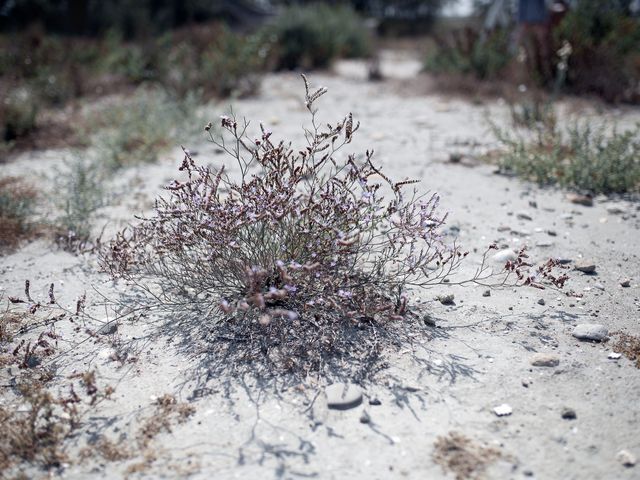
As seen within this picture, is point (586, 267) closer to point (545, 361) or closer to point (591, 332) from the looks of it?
point (591, 332)

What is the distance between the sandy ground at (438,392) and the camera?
2221mm

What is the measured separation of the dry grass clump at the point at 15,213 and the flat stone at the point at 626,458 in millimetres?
3680

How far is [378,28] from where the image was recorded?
27.1 meters

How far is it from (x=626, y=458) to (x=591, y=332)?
0.81 metres

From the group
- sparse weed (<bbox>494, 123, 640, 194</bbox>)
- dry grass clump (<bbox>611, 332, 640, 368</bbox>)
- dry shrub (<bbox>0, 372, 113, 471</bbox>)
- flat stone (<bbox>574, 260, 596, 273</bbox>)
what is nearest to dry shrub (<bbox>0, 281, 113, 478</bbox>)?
dry shrub (<bbox>0, 372, 113, 471</bbox>)

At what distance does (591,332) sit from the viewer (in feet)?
9.53

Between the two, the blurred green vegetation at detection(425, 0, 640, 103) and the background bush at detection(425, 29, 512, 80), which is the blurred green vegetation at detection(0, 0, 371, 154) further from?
the blurred green vegetation at detection(425, 0, 640, 103)

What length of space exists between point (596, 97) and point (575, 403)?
277 inches

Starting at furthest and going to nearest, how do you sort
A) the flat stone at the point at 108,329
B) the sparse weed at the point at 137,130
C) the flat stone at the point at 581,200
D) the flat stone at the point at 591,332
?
the sparse weed at the point at 137,130 < the flat stone at the point at 581,200 < the flat stone at the point at 108,329 < the flat stone at the point at 591,332

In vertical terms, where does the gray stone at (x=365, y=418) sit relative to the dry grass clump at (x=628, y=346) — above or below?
below

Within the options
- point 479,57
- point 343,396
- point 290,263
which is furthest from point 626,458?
point 479,57

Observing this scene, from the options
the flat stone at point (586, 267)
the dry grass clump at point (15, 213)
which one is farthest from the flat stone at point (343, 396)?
the dry grass clump at point (15, 213)

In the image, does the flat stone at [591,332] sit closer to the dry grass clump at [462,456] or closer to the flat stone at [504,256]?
the flat stone at [504,256]

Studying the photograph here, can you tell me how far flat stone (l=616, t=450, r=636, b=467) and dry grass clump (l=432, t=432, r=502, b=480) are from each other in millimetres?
422
